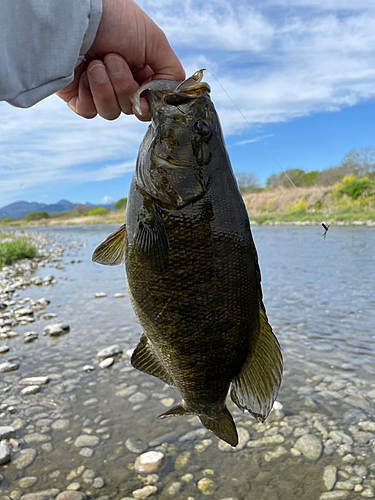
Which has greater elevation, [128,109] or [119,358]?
[128,109]

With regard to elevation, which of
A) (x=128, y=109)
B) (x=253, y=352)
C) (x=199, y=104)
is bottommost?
(x=253, y=352)

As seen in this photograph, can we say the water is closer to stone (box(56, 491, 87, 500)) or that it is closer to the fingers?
stone (box(56, 491, 87, 500))

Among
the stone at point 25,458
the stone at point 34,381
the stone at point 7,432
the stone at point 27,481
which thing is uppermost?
the stone at point 34,381

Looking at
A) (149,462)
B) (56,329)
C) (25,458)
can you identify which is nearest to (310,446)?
(149,462)

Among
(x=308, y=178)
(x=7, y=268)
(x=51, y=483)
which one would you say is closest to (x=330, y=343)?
(x=51, y=483)

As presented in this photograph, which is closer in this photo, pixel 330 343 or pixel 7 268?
pixel 330 343

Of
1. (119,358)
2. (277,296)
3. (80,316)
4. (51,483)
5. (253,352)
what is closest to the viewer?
(253,352)

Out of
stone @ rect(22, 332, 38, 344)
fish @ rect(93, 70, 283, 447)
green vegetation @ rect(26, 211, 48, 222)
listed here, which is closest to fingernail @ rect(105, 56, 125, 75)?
fish @ rect(93, 70, 283, 447)

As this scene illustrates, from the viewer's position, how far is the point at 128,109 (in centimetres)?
249

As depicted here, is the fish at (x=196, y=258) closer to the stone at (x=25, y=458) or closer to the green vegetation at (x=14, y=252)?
A: the stone at (x=25, y=458)

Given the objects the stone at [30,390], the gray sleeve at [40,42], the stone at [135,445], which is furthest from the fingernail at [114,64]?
the stone at [30,390]

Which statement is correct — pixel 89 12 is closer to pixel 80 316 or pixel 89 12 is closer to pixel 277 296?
pixel 80 316

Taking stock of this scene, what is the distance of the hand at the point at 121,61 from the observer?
2.11 m

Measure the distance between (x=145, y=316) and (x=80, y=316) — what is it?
7.59 metres
